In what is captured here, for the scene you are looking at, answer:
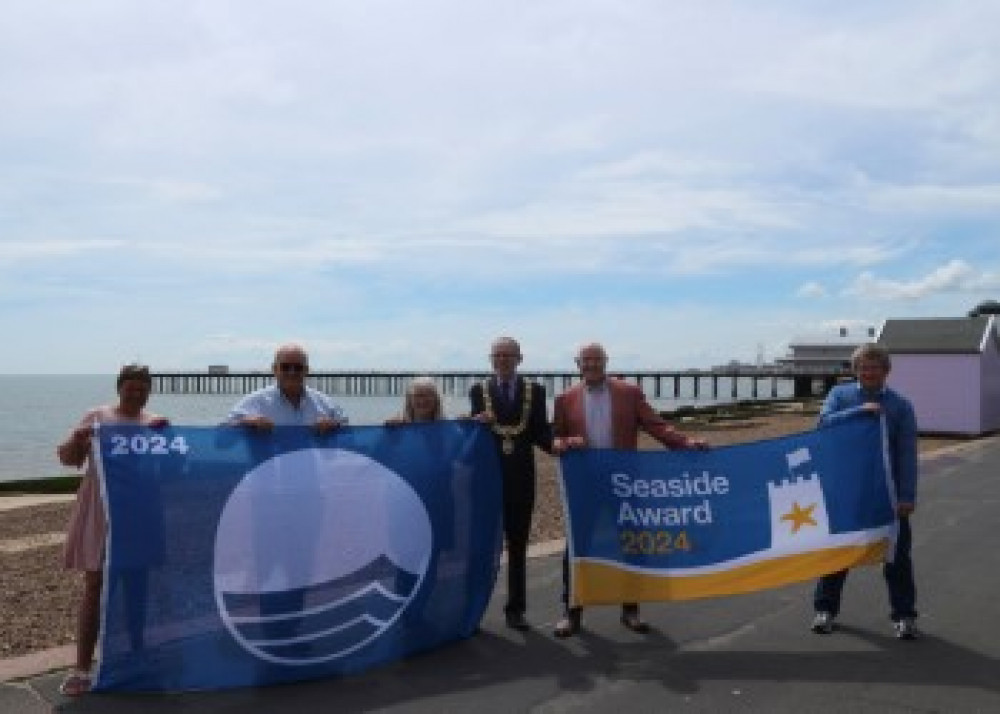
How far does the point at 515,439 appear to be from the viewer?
6840 millimetres

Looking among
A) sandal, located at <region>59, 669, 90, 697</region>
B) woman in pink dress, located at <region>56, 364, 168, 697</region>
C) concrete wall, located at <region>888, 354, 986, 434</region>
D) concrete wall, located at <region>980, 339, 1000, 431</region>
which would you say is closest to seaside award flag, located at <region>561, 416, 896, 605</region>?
woman in pink dress, located at <region>56, 364, 168, 697</region>

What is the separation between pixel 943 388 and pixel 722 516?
79.3 feet

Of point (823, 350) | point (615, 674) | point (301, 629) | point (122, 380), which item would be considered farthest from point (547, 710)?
point (823, 350)

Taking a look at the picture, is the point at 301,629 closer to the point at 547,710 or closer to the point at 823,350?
the point at 547,710

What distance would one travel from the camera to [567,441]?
662 cm

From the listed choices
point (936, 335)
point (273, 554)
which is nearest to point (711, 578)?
point (273, 554)

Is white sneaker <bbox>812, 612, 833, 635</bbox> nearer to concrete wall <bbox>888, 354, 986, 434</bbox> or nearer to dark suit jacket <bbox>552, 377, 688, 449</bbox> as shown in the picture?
dark suit jacket <bbox>552, 377, 688, 449</bbox>

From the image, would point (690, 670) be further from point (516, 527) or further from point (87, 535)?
point (87, 535)

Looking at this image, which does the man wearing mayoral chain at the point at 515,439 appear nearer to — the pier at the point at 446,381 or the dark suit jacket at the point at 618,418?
the dark suit jacket at the point at 618,418

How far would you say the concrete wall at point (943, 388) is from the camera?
27.9 m

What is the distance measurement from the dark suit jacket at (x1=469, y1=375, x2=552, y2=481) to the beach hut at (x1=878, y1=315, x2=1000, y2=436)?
2384 centimetres

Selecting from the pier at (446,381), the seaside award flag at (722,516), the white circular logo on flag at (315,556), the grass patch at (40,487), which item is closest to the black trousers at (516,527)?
the seaside award flag at (722,516)

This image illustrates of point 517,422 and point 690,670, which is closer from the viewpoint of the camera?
point 690,670

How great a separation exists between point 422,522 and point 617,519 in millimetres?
1255
